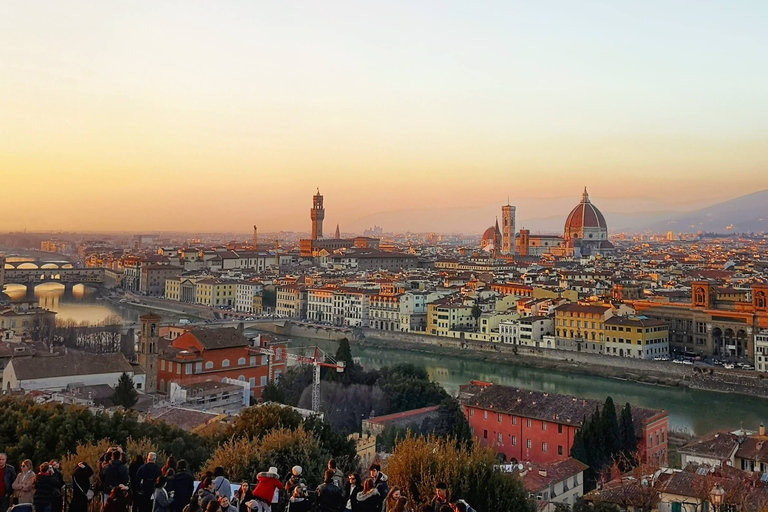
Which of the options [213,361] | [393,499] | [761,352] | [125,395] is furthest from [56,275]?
[393,499]

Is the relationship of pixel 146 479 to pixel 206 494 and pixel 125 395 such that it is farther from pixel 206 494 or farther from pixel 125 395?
pixel 125 395

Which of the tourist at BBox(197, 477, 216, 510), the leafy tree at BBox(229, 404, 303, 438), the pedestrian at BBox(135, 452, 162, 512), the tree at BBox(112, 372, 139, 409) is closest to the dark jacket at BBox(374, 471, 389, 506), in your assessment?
the tourist at BBox(197, 477, 216, 510)

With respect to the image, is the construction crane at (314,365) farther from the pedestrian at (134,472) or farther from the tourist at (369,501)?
the tourist at (369,501)

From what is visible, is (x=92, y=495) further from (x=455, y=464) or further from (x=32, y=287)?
(x=32, y=287)

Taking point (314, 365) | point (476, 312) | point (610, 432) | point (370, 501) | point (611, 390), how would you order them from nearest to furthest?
→ 1. point (370, 501)
2. point (610, 432)
3. point (314, 365)
4. point (611, 390)
5. point (476, 312)

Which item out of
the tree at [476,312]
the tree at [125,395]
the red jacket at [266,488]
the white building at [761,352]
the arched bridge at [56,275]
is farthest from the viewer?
the arched bridge at [56,275]

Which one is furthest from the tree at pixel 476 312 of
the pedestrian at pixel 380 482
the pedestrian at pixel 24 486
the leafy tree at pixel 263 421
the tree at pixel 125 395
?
the pedestrian at pixel 24 486
